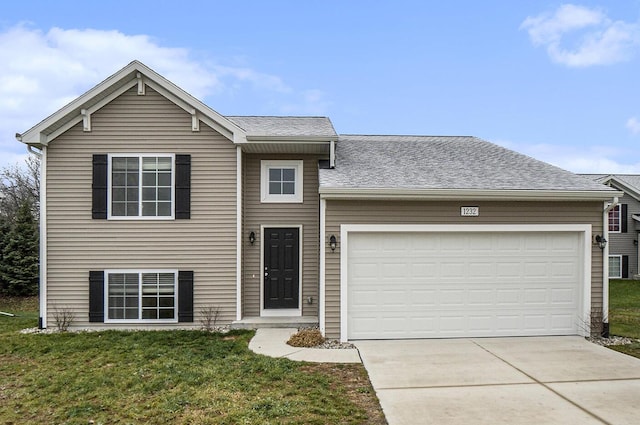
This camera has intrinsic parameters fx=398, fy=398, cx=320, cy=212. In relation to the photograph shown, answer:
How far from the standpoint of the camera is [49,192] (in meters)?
8.40

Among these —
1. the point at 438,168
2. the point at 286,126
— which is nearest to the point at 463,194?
the point at 438,168

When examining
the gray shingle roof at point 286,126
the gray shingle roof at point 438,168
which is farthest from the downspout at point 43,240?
the gray shingle roof at point 438,168

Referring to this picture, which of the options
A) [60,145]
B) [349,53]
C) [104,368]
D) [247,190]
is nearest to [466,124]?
[349,53]

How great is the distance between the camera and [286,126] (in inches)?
388

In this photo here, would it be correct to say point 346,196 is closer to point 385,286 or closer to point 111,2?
point 385,286

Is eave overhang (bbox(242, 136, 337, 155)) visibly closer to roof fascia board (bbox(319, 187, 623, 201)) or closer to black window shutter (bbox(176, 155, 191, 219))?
black window shutter (bbox(176, 155, 191, 219))

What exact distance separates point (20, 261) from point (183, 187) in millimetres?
8940

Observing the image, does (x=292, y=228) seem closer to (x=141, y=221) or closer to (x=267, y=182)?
(x=267, y=182)

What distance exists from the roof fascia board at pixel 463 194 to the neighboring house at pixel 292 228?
0.03 m

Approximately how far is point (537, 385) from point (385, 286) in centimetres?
299

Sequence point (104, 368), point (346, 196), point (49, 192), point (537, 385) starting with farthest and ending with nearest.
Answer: point (49, 192) → point (346, 196) → point (104, 368) → point (537, 385)

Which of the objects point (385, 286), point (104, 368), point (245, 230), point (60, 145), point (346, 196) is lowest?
point (104, 368)

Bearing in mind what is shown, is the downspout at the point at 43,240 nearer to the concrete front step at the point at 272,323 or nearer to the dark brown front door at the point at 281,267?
the concrete front step at the point at 272,323

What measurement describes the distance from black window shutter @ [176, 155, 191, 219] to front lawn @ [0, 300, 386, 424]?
260 cm
